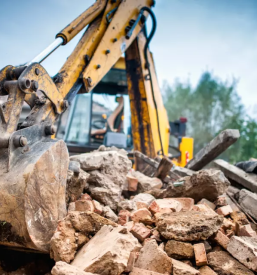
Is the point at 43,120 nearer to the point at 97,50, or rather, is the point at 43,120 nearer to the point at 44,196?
the point at 44,196

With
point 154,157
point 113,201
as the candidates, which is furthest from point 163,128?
point 113,201

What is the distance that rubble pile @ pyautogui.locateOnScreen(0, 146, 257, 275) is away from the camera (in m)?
1.54

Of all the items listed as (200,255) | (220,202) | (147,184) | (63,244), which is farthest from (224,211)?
(63,244)

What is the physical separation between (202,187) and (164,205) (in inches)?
20.1

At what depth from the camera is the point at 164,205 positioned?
2254 mm

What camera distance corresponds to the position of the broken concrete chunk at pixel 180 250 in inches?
68.1

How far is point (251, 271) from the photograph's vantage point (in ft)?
5.47

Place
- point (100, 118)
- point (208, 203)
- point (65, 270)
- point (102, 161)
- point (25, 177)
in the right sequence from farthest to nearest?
point (100, 118) < point (102, 161) < point (208, 203) < point (25, 177) < point (65, 270)

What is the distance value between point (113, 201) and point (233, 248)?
107 centimetres

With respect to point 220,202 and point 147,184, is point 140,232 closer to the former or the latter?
point 220,202

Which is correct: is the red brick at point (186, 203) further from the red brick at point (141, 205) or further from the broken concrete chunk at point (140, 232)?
the broken concrete chunk at point (140, 232)

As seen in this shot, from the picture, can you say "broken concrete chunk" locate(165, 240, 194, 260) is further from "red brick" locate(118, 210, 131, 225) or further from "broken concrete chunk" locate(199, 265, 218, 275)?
"red brick" locate(118, 210, 131, 225)

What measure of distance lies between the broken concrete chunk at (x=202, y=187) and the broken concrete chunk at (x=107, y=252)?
3.44 feet

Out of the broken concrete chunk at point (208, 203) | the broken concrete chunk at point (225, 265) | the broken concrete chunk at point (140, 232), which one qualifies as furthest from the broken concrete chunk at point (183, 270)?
the broken concrete chunk at point (208, 203)
